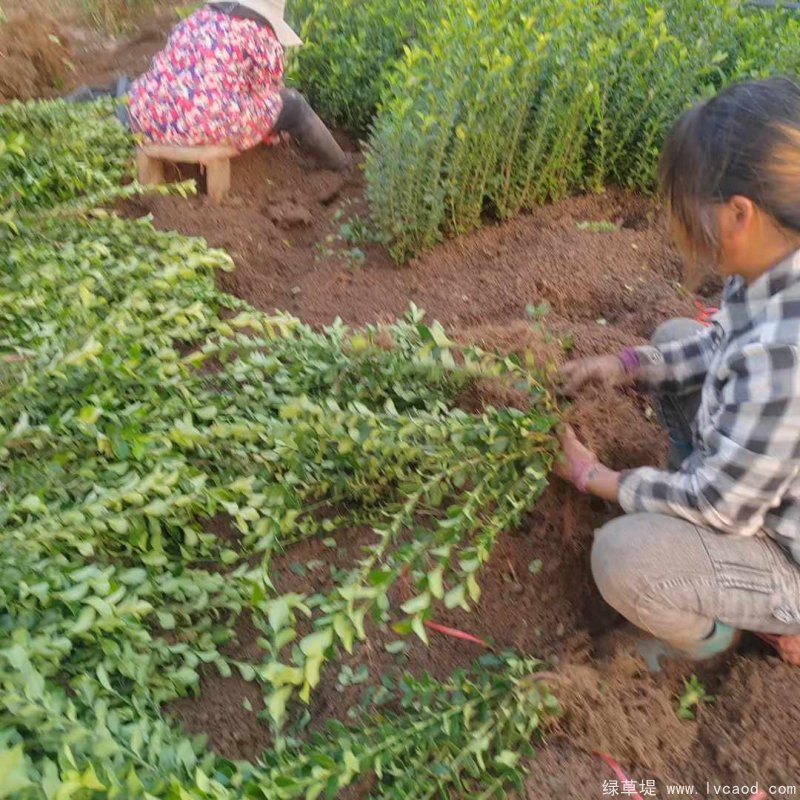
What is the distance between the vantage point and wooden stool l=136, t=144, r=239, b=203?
375 centimetres

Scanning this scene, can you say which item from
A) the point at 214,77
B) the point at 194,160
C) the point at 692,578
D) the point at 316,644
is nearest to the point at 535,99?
the point at 214,77

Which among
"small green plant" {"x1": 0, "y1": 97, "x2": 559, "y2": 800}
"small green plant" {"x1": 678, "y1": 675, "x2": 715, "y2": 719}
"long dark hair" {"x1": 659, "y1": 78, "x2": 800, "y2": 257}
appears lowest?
"small green plant" {"x1": 678, "y1": 675, "x2": 715, "y2": 719}

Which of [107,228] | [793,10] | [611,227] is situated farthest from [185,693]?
[793,10]

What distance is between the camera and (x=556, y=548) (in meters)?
2.19

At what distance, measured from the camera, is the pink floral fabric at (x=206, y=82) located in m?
3.62

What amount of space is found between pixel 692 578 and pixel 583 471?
0.36m

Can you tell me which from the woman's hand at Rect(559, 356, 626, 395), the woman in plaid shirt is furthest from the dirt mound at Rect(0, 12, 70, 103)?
the woman in plaid shirt

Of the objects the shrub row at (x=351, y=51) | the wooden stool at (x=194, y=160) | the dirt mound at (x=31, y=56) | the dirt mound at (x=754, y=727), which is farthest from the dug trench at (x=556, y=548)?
the dirt mound at (x=31, y=56)

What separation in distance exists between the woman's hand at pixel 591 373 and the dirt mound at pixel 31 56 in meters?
3.76

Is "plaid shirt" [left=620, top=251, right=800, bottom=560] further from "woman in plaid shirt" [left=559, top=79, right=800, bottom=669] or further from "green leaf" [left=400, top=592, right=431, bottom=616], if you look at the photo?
"green leaf" [left=400, top=592, right=431, bottom=616]

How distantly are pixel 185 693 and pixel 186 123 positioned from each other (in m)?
2.68

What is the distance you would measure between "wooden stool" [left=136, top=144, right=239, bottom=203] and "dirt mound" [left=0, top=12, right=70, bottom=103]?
4.12 ft

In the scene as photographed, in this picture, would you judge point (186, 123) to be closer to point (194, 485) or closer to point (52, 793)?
point (194, 485)

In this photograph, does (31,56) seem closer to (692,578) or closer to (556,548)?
(556,548)
